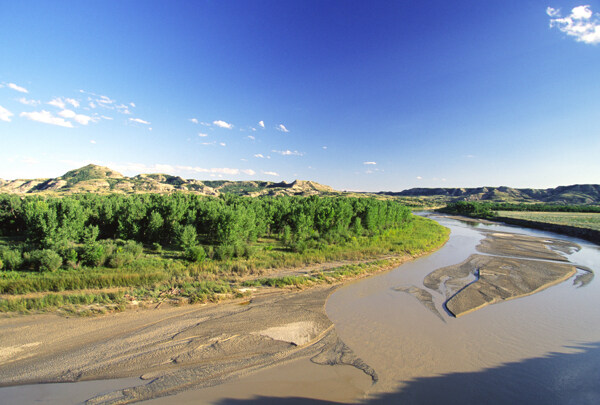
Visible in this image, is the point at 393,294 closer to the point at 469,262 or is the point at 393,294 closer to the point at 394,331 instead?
the point at 394,331

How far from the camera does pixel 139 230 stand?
3136 centimetres

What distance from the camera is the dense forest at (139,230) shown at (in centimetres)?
2173

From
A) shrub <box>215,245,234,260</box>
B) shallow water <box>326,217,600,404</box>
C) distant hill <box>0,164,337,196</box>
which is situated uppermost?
distant hill <box>0,164,337,196</box>

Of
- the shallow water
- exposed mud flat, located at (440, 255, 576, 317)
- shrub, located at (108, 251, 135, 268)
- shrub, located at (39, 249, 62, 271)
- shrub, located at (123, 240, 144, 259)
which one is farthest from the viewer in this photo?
shrub, located at (123, 240, 144, 259)

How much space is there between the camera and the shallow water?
8984 mm

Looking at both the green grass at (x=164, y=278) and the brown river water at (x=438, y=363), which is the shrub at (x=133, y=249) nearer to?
the green grass at (x=164, y=278)

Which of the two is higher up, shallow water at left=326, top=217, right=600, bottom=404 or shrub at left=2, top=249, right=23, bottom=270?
shrub at left=2, top=249, right=23, bottom=270

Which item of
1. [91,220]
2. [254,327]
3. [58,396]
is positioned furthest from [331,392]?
[91,220]

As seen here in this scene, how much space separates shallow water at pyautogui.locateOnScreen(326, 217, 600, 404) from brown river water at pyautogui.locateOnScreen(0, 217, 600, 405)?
0.15 ft

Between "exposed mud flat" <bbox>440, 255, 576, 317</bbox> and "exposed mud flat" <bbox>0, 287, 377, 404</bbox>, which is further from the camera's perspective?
"exposed mud flat" <bbox>440, 255, 576, 317</bbox>

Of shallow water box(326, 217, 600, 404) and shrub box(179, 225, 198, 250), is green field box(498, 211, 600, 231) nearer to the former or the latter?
shallow water box(326, 217, 600, 404)

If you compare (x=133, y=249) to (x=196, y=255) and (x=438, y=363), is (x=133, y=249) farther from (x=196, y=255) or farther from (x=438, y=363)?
(x=438, y=363)

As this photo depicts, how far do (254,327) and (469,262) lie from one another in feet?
88.7

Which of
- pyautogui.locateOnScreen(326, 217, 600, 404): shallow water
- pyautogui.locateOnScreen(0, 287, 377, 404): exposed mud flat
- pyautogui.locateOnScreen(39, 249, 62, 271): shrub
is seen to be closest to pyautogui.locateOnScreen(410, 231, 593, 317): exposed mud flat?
pyautogui.locateOnScreen(326, 217, 600, 404): shallow water
